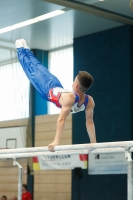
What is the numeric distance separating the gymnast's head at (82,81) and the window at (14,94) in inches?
429

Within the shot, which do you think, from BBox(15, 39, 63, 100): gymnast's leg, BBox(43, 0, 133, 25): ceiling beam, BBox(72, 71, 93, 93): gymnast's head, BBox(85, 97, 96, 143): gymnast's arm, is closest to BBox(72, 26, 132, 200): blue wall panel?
BBox(43, 0, 133, 25): ceiling beam

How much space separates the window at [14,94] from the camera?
16828mm

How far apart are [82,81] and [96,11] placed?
7325 millimetres

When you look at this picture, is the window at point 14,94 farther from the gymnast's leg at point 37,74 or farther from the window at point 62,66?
the gymnast's leg at point 37,74

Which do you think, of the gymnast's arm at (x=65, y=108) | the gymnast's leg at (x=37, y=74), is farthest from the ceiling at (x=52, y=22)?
the gymnast's arm at (x=65, y=108)

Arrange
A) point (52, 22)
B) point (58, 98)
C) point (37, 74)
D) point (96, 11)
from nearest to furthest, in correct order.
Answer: point (58, 98) < point (37, 74) < point (96, 11) < point (52, 22)

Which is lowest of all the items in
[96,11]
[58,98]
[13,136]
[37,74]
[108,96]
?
[58,98]

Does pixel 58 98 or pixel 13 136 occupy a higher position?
pixel 13 136

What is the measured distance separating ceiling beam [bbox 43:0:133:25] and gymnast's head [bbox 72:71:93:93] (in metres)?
6.40

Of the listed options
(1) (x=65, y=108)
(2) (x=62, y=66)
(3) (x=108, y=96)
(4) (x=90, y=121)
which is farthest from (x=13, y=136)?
(1) (x=65, y=108)

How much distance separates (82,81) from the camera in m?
5.94

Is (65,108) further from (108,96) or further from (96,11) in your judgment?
(108,96)

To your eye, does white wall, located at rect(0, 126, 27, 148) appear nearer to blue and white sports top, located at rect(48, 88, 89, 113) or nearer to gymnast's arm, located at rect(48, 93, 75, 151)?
blue and white sports top, located at rect(48, 88, 89, 113)

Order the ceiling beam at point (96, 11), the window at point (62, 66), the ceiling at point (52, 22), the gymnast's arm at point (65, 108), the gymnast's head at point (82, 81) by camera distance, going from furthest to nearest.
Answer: the window at point (62, 66), the ceiling at point (52, 22), the ceiling beam at point (96, 11), the gymnast's head at point (82, 81), the gymnast's arm at point (65, 108)
